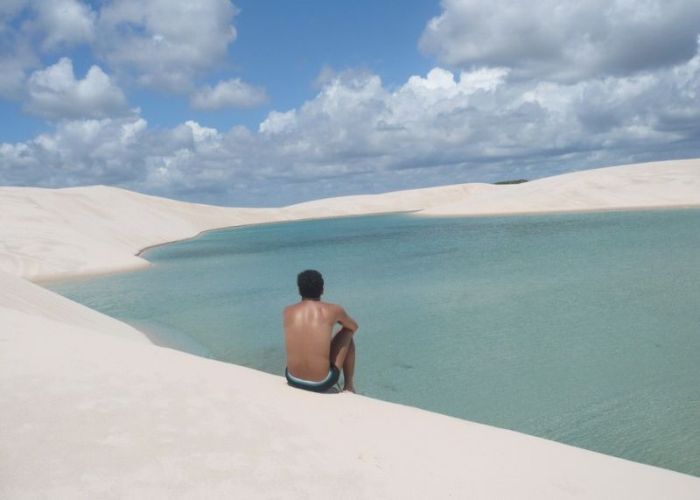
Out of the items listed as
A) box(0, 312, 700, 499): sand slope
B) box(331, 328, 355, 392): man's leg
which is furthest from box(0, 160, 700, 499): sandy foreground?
box(331, 328, 355, 392): man's leg

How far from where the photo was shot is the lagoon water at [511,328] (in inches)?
291

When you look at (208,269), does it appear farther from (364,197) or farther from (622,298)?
(364,197)

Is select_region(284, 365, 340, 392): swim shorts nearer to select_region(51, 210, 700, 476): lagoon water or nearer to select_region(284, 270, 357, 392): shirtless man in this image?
select_region(284, 270, 357, 392): shirtless man

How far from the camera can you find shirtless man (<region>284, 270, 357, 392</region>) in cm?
539

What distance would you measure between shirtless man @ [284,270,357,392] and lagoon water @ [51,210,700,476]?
9.14 ft

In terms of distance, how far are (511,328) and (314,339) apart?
7390 mm

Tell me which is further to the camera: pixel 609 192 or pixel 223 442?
pixel 609 192

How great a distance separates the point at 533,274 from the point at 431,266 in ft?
16.6

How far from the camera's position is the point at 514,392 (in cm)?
828

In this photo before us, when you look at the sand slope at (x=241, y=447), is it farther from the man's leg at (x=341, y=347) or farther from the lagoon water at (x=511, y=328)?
the lagoon water at (x=511, y=328)

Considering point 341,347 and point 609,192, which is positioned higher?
point 609,192

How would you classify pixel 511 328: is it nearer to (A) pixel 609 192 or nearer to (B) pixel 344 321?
(B) pixel 344 321

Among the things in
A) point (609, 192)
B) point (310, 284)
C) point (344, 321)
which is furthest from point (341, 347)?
point (609, 192)

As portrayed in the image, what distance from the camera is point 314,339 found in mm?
5406
